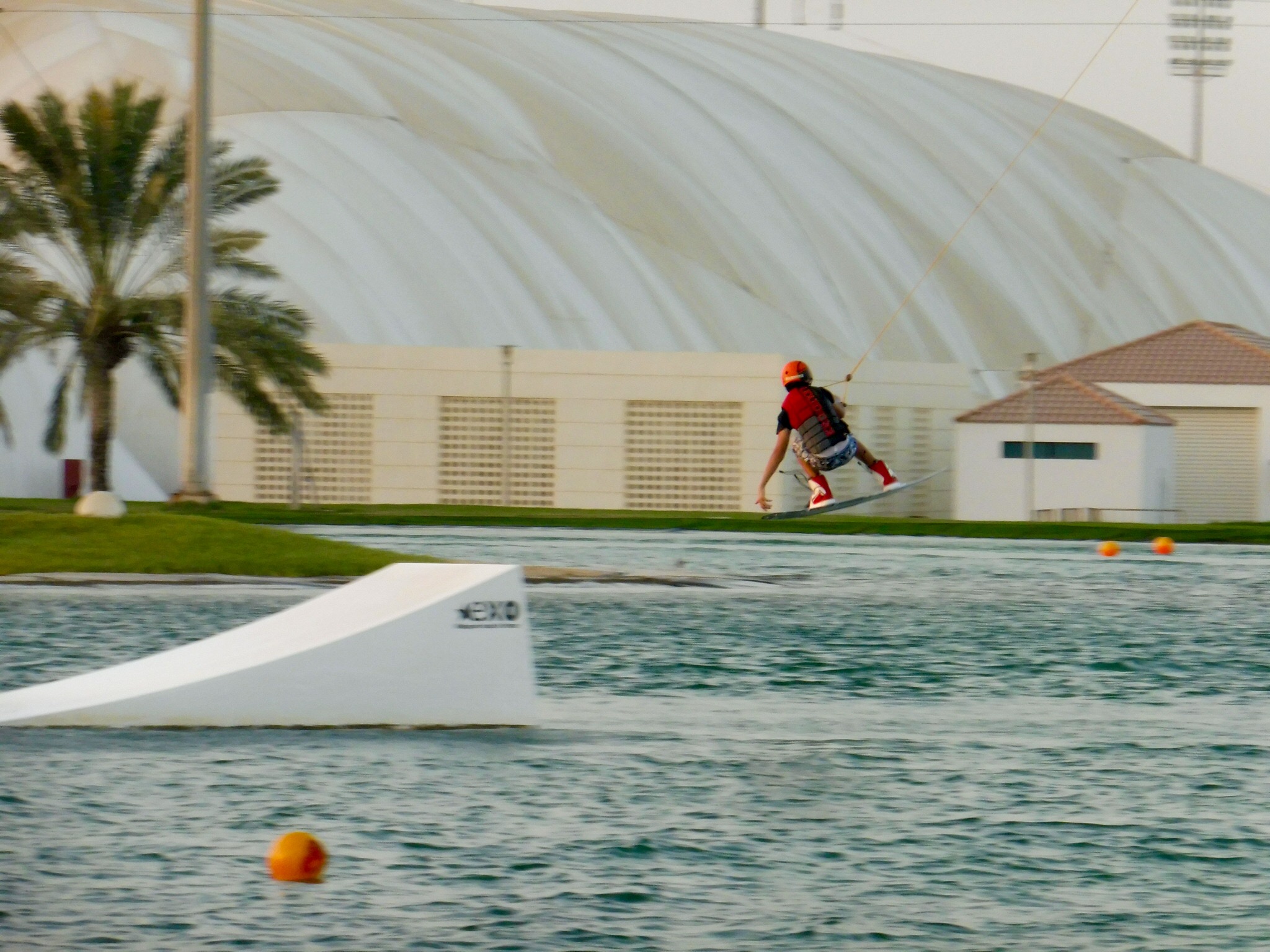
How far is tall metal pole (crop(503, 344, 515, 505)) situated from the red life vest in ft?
119

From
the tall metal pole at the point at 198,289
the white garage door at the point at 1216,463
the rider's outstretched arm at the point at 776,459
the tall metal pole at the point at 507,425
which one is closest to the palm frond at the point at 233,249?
the tall metal pole at the point at 198,289

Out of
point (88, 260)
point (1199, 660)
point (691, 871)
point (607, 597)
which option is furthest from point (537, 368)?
point (691, 871)

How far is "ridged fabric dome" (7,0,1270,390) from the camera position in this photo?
207 ft

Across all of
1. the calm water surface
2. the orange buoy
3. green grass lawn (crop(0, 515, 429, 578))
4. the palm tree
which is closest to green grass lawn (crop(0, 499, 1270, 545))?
the palm tree

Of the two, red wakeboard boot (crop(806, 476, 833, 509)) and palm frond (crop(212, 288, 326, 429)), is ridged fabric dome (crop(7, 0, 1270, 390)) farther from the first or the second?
red wakeboard boot (crop(806, 476, 833, 509))

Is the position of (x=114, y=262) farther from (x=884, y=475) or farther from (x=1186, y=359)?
(x=1186, y=359)

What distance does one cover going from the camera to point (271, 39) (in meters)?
69.5

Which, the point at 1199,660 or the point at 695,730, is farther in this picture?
the point at 1199,660

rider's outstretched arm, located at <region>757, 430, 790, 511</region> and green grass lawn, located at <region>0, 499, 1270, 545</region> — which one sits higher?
rider's outstretched arm, located at <region>757, 430, 790, 511</region>

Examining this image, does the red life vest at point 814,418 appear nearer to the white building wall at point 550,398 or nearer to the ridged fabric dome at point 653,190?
the white building wall at point 550,398

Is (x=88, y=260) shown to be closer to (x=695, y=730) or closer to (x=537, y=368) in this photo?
(x=537, y=368)

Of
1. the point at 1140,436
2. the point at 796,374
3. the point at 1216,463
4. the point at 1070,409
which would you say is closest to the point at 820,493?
the point at 796,374

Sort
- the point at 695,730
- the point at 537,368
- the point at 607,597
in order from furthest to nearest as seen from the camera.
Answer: the point at 537,368 → the point at 607,597 → the point at 695,730

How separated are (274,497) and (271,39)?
60.6ft
